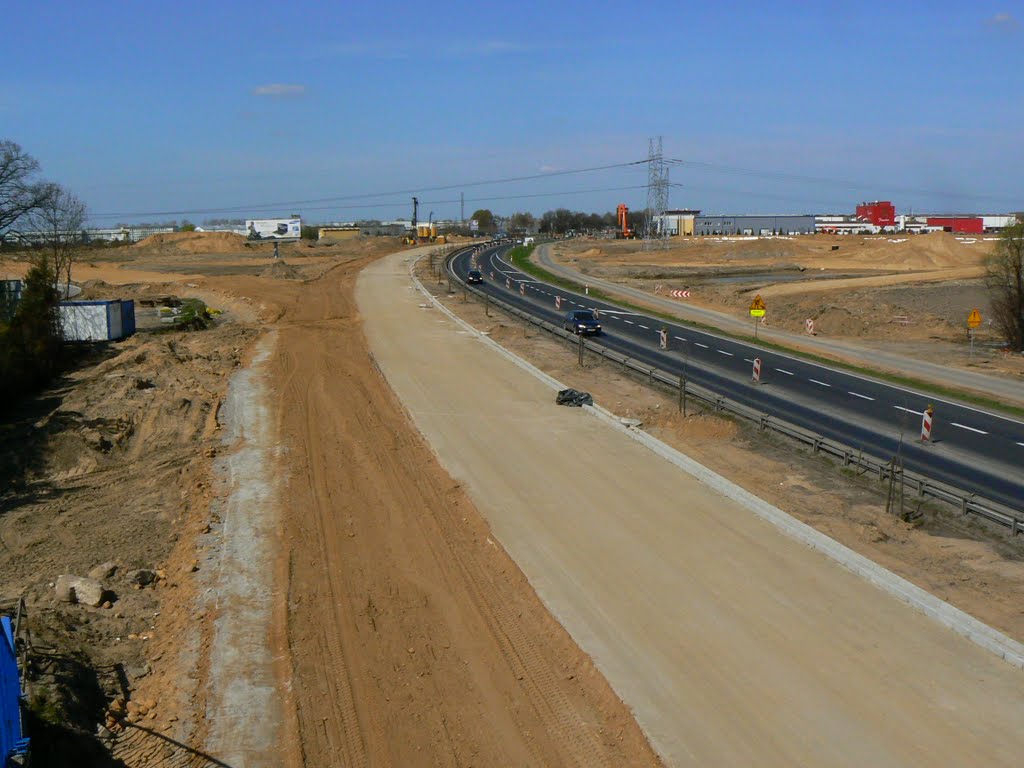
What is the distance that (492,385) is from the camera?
30.6 m

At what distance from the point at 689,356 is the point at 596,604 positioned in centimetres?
2611

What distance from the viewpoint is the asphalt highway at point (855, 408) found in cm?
2188

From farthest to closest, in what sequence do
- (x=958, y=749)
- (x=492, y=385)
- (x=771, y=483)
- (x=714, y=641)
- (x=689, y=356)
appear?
(x=689, y=356)
(x=492, y=385)
(x=771, y=483)
(x=714, y=641)
(x=958, y=749)

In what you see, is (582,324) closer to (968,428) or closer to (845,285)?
(968,428)

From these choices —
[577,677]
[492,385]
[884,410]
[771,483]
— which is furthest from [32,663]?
[884,410]

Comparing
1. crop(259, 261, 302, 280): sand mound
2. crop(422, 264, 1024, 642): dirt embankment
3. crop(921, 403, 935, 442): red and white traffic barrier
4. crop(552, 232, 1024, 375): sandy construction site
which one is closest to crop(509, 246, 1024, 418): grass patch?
crop(552, 232, 1024, 375): sandy construction site

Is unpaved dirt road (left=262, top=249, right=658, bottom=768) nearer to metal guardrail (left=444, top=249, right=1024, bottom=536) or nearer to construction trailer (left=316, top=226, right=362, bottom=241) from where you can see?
metal guardrail (left=444, top=249, right=1024, bottom=536)

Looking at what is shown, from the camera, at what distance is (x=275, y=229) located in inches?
6378

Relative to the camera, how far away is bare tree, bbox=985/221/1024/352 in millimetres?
39781

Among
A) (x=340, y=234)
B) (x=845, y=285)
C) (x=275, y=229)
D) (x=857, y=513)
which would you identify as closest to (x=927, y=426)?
(x=857, y=513)

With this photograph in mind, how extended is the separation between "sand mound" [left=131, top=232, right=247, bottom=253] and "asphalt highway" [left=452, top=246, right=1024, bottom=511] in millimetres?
96139

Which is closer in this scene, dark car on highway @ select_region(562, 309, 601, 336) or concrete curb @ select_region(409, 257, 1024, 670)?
concrete curb @ select_region(409, 257, 1024, 670)

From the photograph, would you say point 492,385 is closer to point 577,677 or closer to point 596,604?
point 596,604

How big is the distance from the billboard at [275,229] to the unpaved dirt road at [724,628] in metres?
147
